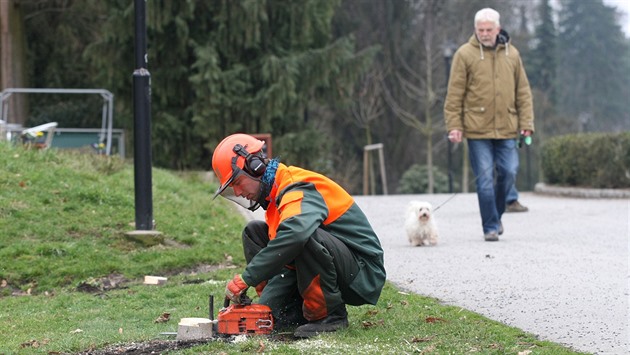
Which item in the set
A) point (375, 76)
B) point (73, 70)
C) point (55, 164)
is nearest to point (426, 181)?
point (375, 76)

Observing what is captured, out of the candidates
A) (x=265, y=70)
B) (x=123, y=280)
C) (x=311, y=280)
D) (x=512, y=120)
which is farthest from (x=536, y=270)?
(x=265, y=70)

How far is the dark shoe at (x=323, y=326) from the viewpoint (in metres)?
5.96

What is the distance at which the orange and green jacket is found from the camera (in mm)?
5645

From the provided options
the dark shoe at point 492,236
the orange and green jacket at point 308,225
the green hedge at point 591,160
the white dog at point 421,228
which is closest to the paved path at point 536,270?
the dark shoe at point 492,236

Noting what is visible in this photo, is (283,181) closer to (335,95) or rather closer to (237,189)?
(237,189)

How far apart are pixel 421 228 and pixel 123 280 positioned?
3563 mm

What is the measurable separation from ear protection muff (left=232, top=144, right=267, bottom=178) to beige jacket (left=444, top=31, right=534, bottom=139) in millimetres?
5987

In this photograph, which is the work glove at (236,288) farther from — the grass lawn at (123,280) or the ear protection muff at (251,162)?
the ear protection muff at (251,162)

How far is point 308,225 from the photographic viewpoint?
5652 mm

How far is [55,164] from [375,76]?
86.3 ft

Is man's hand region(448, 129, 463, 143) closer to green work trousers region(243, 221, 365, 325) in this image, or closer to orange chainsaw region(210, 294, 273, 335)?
green work trousers region(243, 221, 365, 325)

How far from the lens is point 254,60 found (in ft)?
77.8

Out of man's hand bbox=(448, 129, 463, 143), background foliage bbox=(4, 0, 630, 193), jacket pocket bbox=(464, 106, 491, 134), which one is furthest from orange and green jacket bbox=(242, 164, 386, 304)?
background foliage bbox=(4, 0, 630, 193)

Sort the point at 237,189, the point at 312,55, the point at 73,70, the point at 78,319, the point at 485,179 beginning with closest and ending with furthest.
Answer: the point at 237,189 → the point at 78,319 → the point at 485,179 → the point at 312,55 → the point at 73,70
